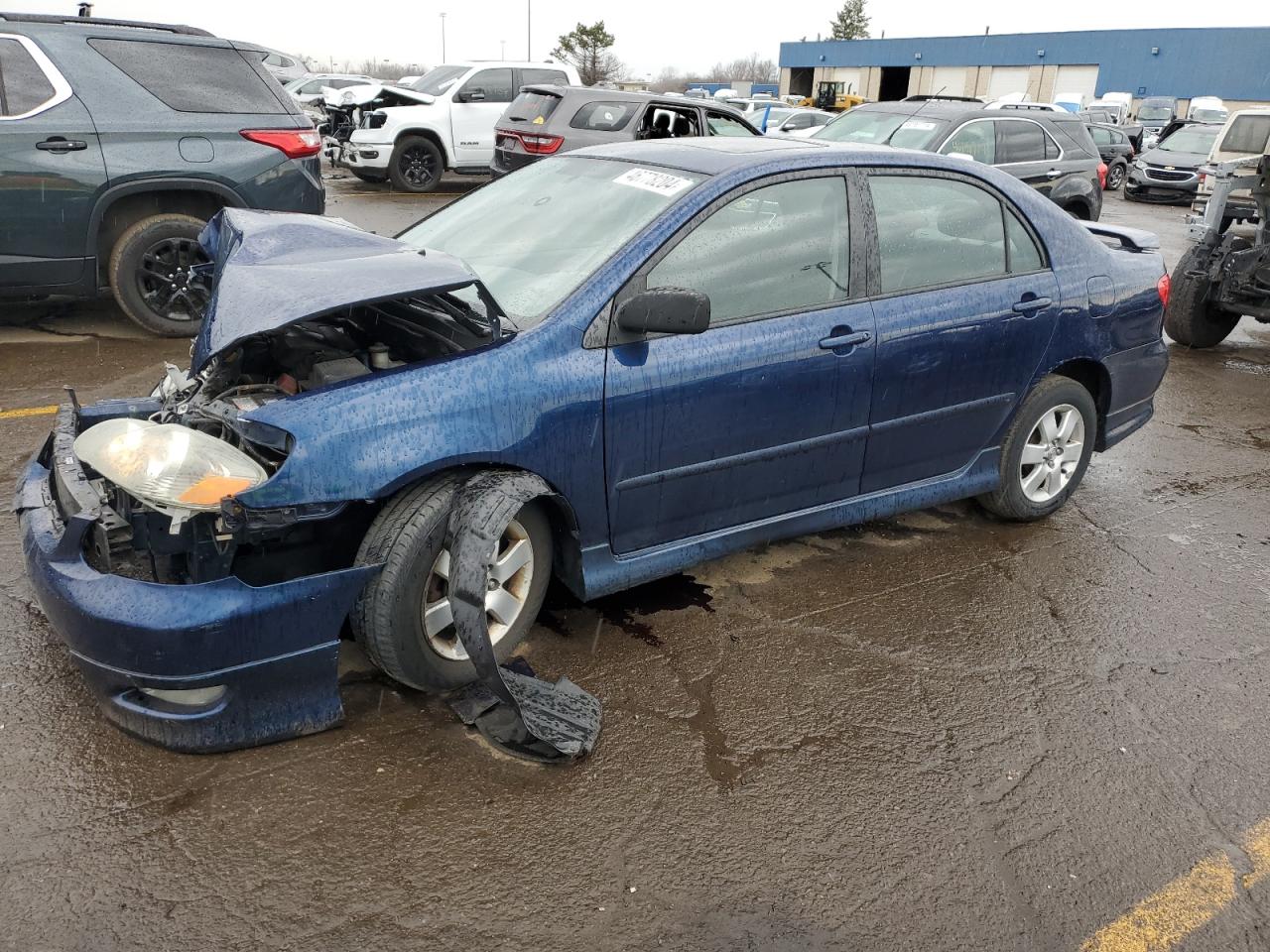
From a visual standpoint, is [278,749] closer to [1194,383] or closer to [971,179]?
[971,179]

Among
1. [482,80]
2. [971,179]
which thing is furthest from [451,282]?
[482,80]

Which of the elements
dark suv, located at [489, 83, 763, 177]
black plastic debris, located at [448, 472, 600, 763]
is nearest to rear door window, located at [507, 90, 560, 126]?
dark suv, located at [489, 83, 763, 177]

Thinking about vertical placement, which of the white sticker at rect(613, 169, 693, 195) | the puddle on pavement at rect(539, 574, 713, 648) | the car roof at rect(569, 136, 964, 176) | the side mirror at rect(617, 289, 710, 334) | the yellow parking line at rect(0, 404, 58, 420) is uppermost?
the car roof at rect(569, 136, 964, 176)

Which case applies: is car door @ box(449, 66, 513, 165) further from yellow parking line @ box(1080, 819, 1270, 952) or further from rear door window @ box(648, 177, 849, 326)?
yellow parking line @ box(1080, 819, 1270, 952)

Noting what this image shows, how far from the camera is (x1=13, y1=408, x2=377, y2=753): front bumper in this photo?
100 inches

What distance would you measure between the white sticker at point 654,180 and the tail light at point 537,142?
322 inches

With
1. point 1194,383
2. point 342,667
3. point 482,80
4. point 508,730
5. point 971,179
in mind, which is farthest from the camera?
point 482,80

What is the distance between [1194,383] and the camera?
738 centimetres

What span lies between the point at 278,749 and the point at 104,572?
26.8 inches

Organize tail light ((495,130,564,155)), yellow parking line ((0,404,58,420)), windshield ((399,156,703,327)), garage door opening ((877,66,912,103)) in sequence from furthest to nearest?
garage door opening ((877,66,912,103)) → tail light ((495,130,564,155)) → yellow parking line ((0,404,58,420)) → windshield ((399,156,703,327))

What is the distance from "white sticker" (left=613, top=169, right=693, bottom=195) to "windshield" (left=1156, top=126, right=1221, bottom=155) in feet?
68.4

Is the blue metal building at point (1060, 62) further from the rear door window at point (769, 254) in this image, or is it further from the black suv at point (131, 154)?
the rear door window at point (769, 254)

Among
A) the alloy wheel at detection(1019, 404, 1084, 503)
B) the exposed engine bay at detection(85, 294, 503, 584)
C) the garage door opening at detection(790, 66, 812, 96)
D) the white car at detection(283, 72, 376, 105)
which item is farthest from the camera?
the garage door opening at detection(790, 66, 812, 96)

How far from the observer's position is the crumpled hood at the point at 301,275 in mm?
2799
